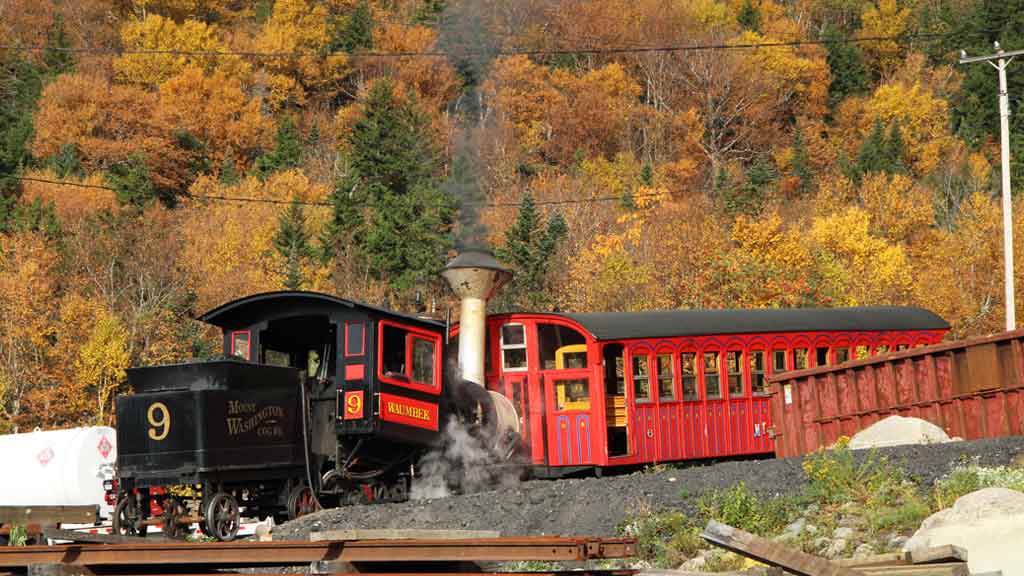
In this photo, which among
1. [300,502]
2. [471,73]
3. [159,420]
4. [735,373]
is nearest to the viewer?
[159,420]

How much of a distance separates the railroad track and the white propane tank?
1815cm

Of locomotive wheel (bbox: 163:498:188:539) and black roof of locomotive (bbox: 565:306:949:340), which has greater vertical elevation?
black roof of locomotive (bbox: 565:306:949:340)

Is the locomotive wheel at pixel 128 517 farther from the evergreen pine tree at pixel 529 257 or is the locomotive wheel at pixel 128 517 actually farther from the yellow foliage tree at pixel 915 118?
the yellow foliage tree at pixel 915 118

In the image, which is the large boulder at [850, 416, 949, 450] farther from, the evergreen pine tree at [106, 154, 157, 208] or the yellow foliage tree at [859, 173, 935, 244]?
the evergreen pine tree at [106, 154, 157, 208]

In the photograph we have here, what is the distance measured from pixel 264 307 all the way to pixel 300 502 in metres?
2.90

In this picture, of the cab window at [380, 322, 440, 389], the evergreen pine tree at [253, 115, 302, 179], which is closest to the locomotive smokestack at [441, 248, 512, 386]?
the cab window at [380, 322, 440, 389]

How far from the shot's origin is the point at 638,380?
78.6 feet

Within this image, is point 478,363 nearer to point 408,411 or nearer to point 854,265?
point 408,411

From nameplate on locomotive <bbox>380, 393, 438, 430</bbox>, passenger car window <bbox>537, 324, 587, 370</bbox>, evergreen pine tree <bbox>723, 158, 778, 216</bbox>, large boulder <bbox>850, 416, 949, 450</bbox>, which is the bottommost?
large boulder <bbox>850, 416, 949, 450</bbox>

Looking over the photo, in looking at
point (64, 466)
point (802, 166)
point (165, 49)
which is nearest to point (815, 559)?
point (64, 466)

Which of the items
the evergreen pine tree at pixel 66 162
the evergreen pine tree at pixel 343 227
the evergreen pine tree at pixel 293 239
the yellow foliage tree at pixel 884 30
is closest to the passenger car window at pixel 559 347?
the evergreen pine tree at pixel 293 239

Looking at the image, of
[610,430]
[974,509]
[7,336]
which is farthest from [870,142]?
[974,509]

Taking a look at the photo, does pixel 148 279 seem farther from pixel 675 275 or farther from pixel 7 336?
pixel 675 275

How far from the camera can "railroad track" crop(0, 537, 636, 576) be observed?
9.98m
